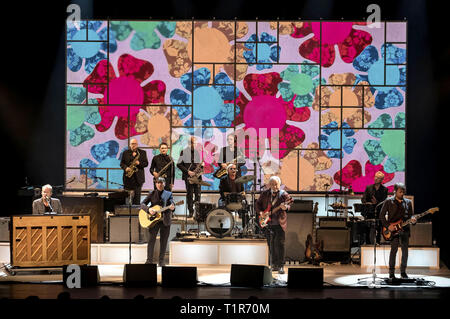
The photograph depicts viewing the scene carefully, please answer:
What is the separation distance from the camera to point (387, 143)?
14.3m

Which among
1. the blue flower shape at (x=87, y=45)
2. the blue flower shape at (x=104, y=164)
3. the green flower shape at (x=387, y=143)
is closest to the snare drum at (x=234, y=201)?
the blue flower shape at (x=104, y=164)

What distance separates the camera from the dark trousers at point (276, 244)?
36.9ft

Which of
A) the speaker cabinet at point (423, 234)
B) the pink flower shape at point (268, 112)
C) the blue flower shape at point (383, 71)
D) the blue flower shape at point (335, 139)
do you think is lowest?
the speaker cabinet at point (423, 234)

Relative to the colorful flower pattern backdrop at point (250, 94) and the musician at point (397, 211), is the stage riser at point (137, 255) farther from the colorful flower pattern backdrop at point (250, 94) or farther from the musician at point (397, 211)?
the colorful flower pattern backdrop at point (250, 94)

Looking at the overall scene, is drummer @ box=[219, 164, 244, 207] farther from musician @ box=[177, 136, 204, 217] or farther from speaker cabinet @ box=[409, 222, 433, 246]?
speaker cabinet @ box=[409, 222, 433, 246]

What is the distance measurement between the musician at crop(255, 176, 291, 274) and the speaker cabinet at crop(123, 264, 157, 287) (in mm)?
2774

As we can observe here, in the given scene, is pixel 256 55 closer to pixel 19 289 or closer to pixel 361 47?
pixel 361 47

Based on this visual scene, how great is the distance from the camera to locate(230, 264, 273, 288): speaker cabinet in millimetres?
9047

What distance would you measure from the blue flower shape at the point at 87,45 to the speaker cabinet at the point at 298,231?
5537 mm

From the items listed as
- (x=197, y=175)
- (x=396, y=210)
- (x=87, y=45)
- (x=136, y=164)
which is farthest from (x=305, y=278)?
(x=87, y=45)

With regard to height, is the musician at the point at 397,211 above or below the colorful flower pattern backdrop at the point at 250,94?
below

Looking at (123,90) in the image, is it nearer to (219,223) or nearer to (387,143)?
(219,223)

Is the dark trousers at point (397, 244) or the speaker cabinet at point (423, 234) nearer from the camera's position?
the dark trousers at point (397, 244)

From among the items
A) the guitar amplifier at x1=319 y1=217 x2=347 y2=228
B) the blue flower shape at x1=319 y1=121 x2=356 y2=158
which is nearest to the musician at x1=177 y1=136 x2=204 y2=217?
the guitar amplifier at x1=319 y1=217 x2=347 y2=228
